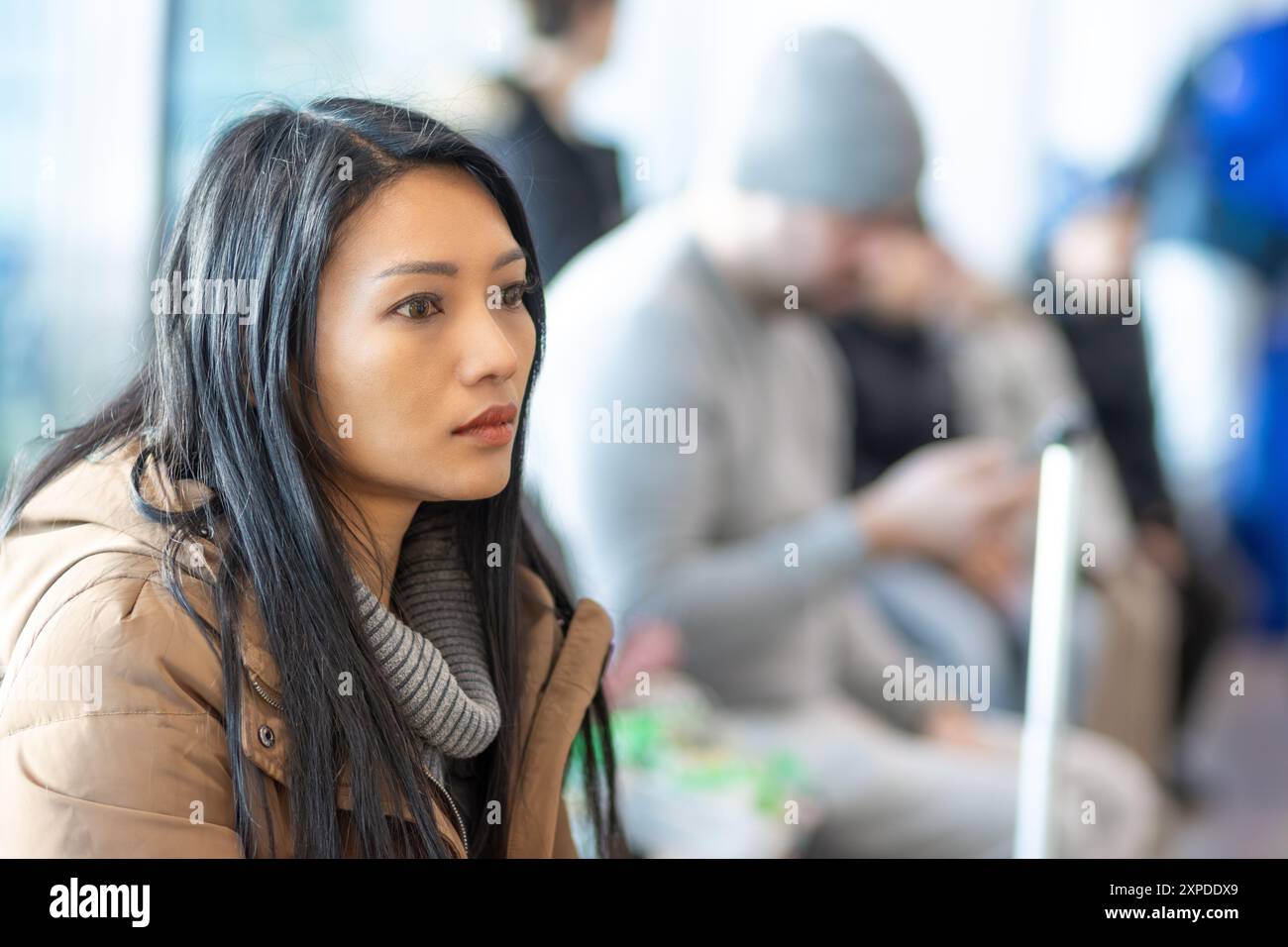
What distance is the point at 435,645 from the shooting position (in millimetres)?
1021

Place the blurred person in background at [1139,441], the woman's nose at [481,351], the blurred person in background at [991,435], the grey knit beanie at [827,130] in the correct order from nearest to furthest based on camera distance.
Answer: the woman's nose at [481,351] < the grey knit beanie at [827,130] < the blurred person in background at [991,435] < the blurred person in background at [1139,441]

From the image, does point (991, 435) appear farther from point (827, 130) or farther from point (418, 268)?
point (418, 268)

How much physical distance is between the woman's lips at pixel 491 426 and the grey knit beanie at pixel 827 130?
131 centimetres

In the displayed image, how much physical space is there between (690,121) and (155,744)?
2.59 meters

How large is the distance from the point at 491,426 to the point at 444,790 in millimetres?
254

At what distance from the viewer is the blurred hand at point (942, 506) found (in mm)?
2170

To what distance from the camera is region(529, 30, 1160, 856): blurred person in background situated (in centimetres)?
205

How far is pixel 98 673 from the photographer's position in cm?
83

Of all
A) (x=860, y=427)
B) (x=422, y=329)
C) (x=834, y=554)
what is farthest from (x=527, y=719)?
(x=860, y=427)
